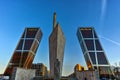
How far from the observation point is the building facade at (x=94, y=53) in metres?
55.1

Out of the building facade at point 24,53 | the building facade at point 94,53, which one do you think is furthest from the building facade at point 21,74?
the building facade at point 94,53

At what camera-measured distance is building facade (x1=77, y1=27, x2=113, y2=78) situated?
181 ft

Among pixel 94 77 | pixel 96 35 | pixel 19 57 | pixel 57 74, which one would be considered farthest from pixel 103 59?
pixel 57 74

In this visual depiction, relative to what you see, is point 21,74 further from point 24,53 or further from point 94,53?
point 94,53

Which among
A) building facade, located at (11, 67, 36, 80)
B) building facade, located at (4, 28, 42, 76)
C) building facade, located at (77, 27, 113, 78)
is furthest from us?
building facade, located at (4, 28, 42, 76)

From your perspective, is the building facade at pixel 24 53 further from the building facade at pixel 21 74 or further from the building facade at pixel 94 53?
the building facade at pixel 21 74

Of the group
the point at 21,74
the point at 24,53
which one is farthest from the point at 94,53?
the point at 21,74

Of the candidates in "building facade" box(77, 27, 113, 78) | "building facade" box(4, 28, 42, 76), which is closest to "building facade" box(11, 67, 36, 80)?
"building facade" box(4, 28, 42, 76)

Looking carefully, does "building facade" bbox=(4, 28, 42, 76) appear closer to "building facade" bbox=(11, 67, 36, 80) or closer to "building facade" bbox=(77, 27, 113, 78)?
"building facade" bbox=(77, 27, 113, 78)

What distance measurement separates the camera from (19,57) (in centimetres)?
5972

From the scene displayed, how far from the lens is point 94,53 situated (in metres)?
58.8

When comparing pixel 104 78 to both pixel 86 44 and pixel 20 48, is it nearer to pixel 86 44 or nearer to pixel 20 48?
pixel 86 44

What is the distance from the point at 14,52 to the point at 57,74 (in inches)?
1831

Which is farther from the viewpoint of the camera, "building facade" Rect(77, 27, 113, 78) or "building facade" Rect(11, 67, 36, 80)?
"building facade" Rect(77, 27, 113, 78)
